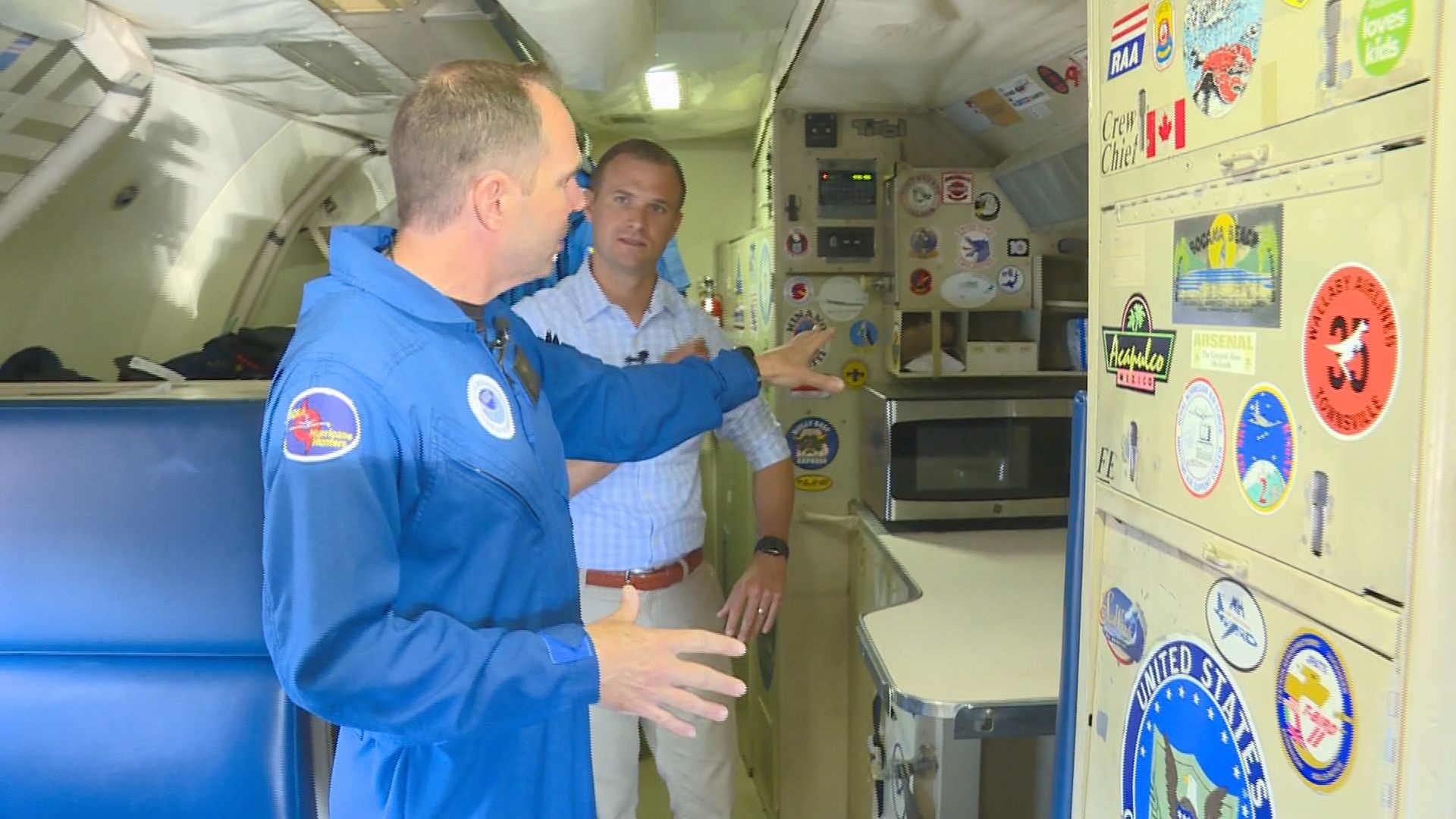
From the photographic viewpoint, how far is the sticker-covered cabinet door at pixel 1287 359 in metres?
0.59

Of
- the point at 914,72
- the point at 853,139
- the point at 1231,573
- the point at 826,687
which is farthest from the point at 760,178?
the point at 1231,573

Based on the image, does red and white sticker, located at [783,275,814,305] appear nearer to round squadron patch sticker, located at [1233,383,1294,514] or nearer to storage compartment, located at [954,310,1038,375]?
storage compartment, located at [954,310,1038,375]

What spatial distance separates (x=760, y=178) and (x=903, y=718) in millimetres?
2006

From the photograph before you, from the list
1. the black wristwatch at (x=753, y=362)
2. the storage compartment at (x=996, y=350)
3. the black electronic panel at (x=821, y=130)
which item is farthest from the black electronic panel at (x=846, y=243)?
the black wristwatch at (x=753, y=362)

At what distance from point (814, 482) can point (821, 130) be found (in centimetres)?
102

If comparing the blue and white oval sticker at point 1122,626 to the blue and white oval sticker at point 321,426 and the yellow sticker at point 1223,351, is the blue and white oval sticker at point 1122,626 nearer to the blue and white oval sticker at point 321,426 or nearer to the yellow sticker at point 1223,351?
the yellow sticker at point 1223,351

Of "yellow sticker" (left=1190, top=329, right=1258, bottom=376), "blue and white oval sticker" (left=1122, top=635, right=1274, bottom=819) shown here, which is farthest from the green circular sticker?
"blue and white oval sticker" (left=1122, top=635, right=1274, bottom=819)

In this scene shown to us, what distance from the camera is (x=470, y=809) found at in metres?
1.14

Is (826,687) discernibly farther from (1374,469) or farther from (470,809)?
(1374,469)

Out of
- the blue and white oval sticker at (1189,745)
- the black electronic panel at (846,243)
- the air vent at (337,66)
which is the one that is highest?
the air vent at (337,66)

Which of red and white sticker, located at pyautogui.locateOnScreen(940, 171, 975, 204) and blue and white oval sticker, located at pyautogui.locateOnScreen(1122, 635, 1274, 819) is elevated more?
red and white sticker, located at pyautogui.locateOnScreen(940, 171, 975, 204)

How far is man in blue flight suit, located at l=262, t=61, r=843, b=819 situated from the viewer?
0.91 meters

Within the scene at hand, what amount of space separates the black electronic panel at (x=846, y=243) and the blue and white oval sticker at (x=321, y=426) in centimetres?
190

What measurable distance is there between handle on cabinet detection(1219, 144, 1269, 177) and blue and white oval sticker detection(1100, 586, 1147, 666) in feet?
1.40
